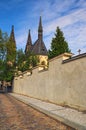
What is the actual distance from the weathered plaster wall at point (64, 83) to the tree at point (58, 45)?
75.2 ft

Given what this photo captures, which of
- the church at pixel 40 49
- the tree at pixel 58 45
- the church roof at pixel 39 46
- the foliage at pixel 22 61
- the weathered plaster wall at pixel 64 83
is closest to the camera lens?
the weathered plaster wall at pixel 64 83

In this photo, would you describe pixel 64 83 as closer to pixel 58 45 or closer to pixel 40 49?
pixel 58 45

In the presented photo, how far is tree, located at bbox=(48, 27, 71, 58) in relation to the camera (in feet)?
131

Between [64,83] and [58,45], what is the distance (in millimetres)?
29604

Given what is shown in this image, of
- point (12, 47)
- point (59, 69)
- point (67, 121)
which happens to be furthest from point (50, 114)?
point (12, 47)

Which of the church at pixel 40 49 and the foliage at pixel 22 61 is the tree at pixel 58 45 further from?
the church at pixel 40 49

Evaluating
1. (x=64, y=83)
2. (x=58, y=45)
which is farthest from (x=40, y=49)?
(x=64, y=83)

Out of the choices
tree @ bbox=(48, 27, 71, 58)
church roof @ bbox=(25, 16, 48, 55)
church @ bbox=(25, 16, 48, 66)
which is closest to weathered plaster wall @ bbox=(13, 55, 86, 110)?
tree @ bbox=(48, 27, 71, 58)

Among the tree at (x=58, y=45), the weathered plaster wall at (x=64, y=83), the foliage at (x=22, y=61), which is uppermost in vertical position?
Answer: the tree at (x=58, y=45)

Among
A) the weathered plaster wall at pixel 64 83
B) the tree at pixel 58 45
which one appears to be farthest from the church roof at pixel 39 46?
the weathered plaster wall at pixel 64 83

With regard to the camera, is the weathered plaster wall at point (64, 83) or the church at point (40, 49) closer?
the weathered plaster wall at point (64, 83)

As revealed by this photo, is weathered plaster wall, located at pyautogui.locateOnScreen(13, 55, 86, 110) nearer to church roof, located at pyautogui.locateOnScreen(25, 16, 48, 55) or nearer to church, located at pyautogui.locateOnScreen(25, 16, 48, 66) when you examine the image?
church, located at pyautogui.locateOnScreen(25, 16, 48, 66)

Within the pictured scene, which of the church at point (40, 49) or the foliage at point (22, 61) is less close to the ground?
the church at point (40, 49)

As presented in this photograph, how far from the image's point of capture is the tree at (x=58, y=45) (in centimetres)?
4002
